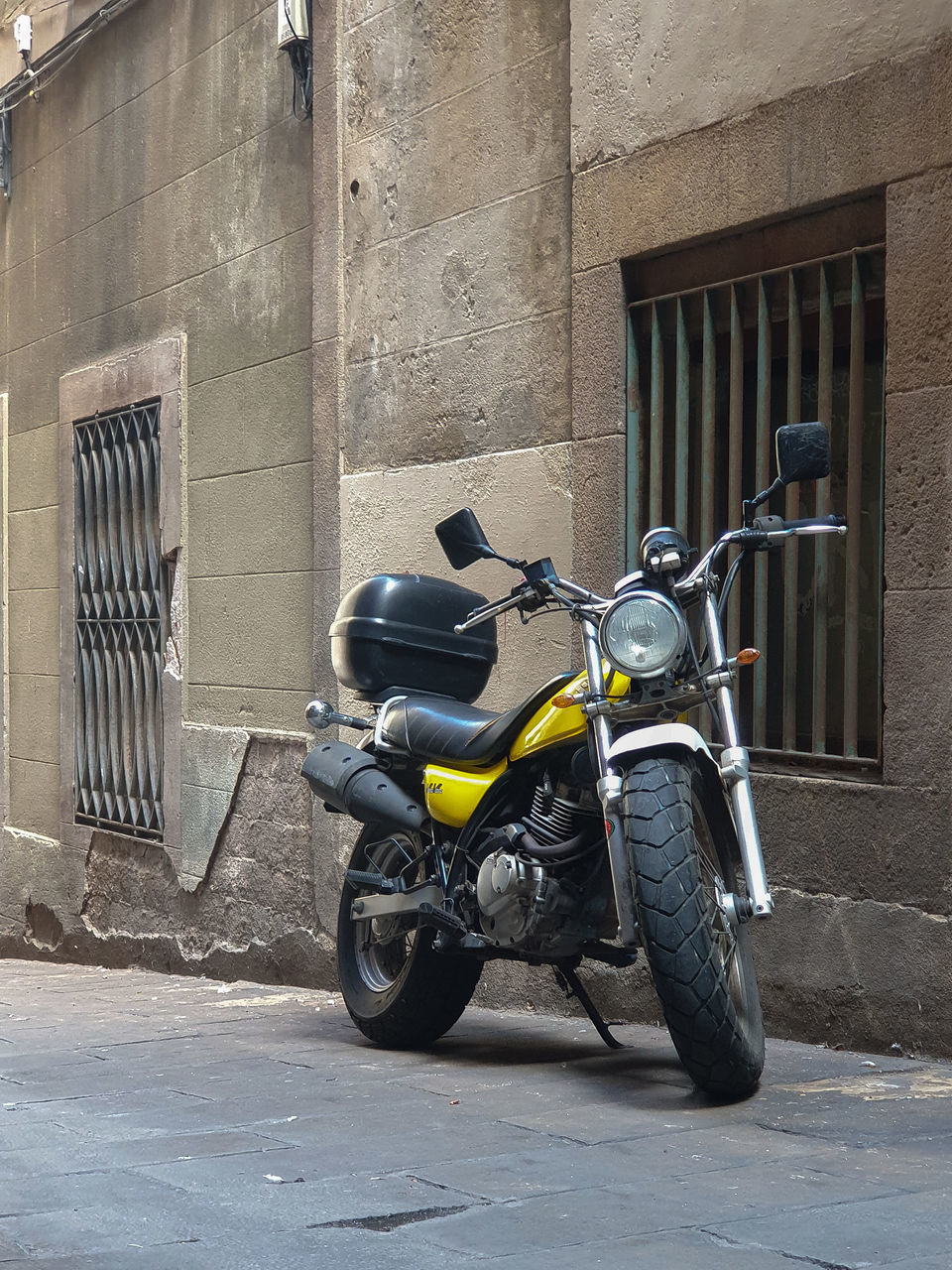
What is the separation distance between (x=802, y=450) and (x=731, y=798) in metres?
0.82

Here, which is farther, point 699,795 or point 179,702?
point 179,702

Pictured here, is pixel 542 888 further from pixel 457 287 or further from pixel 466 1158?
pixel 457 287

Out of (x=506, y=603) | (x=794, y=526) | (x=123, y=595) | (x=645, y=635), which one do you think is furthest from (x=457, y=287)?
(x=123, y=595)

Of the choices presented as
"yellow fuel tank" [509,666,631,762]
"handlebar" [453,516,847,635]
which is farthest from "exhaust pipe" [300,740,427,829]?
"handlebar" [453,516,847,635]

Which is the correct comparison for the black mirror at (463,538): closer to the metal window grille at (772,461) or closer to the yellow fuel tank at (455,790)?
the yellow fuel tank at (455,790)

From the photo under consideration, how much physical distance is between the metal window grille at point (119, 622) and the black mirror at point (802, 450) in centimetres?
496

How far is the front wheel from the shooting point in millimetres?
3764

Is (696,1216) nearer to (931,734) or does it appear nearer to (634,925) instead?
(634,925)

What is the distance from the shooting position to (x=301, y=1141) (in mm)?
3736

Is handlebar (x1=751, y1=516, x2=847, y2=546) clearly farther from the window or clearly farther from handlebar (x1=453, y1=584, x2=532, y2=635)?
the window

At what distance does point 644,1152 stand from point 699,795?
0.92m

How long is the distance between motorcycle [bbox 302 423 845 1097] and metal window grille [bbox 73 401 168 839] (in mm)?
3470

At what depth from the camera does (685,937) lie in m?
3.77

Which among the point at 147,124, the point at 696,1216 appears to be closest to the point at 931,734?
the point at 696,1216
